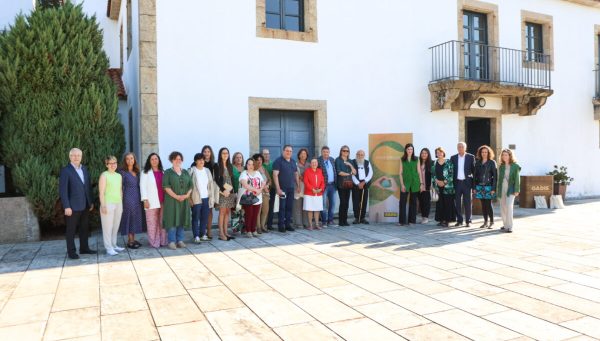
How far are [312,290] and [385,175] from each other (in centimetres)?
501

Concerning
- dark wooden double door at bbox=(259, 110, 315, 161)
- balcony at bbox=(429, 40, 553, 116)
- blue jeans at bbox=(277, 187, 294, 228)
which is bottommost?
blue jeans at bbox=(277, 187, 294, 228)

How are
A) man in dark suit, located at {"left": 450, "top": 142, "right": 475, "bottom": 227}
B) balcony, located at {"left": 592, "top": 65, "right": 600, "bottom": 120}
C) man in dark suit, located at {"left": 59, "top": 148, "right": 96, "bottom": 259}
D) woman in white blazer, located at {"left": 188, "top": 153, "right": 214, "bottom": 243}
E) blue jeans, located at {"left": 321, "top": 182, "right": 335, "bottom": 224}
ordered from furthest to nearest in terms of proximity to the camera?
balcony, located at {"left": 592, "top": 65, "right": 600, "bottom": 120}, blue jeans, located at {"left": 321, "top": 182, "right": 335, "bottom": 224}, man in dark suit, located at {"left": 450, "top": 142, "right": 475, "bottom": 227}, woman in white blazer, located at {"left": 188, "top": 153, "right": 214, "bottom": 243}, man in dark suit, located at {"left": 59, "top": 148, "right": 96, "bottom": 259}

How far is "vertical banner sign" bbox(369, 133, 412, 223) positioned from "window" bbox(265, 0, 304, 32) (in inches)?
115

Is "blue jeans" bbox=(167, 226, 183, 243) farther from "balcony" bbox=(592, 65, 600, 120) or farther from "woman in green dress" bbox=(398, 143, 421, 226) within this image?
"balcony" bbox=(592, 65, 600, 120)

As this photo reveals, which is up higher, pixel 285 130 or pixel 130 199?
pixel 285 130

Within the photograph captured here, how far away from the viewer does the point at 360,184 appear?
29.9ft

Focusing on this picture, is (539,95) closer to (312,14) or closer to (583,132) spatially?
(583,132)

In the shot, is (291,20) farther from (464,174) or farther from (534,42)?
(534,42)

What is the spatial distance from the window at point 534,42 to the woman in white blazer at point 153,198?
35.0 feet

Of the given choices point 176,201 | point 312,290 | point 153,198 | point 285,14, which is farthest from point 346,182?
point 312,290

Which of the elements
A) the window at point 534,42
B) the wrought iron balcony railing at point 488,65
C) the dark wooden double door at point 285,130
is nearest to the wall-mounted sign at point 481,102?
the wrought iron balcony railing at point 488,65

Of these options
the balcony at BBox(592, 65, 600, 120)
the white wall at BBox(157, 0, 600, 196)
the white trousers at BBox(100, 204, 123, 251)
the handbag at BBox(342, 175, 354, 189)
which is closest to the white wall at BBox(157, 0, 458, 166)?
the white wall at BBox(157, 0, 600, 196)

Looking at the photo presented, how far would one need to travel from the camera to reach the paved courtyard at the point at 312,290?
142 inches

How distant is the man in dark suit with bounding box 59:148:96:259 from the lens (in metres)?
6.26
